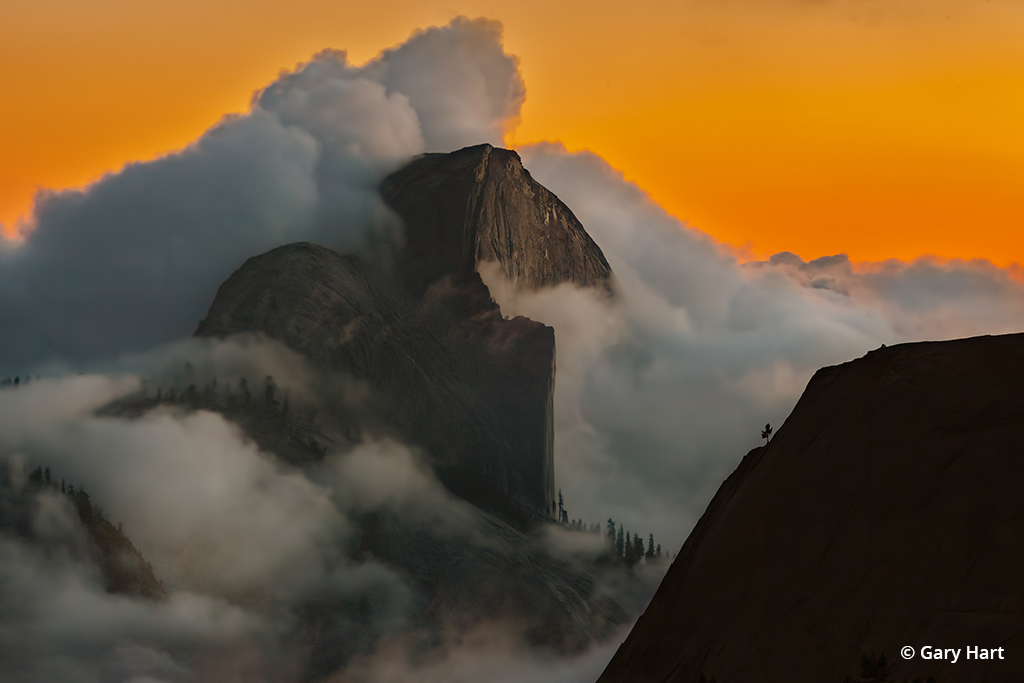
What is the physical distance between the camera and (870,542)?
178 feet

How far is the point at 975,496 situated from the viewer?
5200 cm

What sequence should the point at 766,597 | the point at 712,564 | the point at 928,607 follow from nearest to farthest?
the point at 928,607 < the point at 766,597 < the point at 712,564

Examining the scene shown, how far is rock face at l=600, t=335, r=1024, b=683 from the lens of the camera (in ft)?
161

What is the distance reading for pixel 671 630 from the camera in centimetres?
6097

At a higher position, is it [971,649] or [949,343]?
[949,343]

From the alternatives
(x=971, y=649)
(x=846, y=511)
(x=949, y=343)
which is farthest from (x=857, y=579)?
(x=949, y=343)

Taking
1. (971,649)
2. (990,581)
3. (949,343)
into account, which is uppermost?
(949,343)

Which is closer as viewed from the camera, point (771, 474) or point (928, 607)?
point (928, 607)

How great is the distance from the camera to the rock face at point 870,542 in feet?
161

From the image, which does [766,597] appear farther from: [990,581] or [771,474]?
[990,581]

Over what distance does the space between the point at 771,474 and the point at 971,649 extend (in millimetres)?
16498

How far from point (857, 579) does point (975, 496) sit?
613cm

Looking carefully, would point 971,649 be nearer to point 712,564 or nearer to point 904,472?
point 904,472

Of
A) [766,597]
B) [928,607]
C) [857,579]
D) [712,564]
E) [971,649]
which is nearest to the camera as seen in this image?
[971,649]
